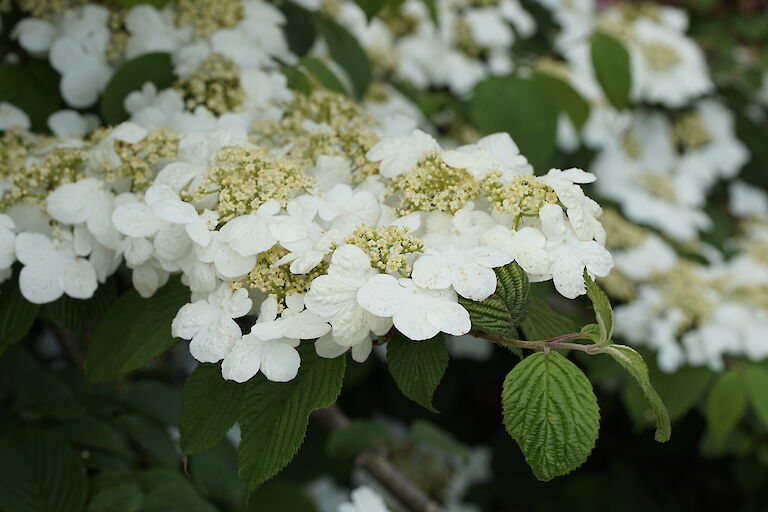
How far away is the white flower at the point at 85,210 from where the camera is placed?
1.00m

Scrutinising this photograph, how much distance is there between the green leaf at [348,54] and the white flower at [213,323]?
766mm

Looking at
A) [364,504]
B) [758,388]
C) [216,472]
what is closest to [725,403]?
[758,388]

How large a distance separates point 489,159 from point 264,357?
327mm

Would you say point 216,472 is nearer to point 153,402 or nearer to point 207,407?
point 153,402

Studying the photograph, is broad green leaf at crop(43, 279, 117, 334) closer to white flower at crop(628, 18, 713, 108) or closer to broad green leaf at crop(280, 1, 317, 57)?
broad green leaf at crop(280, 1, 317, 57)

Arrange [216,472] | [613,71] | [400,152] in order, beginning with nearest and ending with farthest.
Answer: [400,152] → [216,472] → [613,71]

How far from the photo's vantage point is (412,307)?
29.8 inches

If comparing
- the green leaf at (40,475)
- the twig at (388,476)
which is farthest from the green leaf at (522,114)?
the green leaf at (40,475)

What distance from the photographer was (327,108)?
47.9 inches

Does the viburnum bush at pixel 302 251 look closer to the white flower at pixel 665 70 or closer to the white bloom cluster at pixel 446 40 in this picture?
the white bloom cluster at pixel 446 40

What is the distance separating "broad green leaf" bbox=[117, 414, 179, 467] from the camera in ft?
4.50

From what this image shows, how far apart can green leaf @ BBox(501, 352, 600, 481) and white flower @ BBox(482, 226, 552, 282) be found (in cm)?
10

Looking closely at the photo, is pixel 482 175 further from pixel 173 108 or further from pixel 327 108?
pixel 173 108

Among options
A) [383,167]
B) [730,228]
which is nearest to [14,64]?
[383,167]
